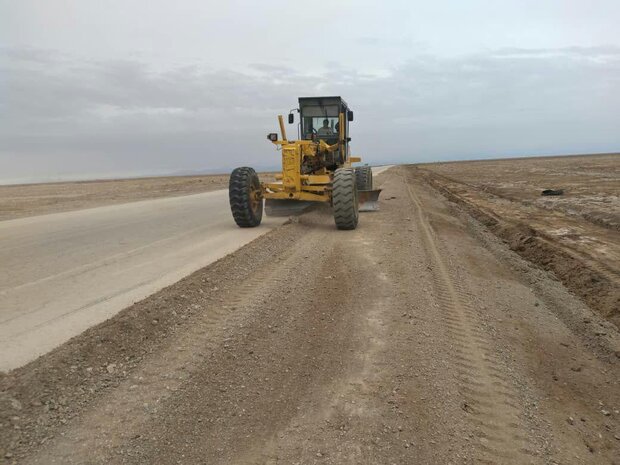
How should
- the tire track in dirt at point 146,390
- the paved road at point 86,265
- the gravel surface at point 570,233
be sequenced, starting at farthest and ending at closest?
1. the gravel surface at point 570,233
2. the paved road at point 86,265
3. the tire track in dirt at point 146,390

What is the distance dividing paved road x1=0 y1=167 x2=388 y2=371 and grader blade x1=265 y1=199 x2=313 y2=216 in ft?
1.00

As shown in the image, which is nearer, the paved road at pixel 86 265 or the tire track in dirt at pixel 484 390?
the tire track in dirt at pixel 484 390

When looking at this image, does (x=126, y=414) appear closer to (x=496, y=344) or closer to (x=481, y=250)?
(x=496, y=344)

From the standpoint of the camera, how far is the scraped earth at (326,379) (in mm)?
3086

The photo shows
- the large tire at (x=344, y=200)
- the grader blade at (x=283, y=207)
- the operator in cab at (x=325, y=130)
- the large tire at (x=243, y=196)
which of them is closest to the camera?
the large tire at (x=344, y=200)

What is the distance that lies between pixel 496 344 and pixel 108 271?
5.76 meters

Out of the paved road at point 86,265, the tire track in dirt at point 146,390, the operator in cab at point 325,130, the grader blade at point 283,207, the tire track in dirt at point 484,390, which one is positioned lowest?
the tire track in dirt at point 484,390

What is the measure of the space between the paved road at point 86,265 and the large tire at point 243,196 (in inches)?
11.6

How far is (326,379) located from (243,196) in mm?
7488

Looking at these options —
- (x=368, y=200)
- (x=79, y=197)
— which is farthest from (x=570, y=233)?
(x=79, y=197)

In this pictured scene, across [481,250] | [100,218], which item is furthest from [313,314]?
[100,218]

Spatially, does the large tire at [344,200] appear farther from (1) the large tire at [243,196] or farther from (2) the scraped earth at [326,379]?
(2) the scraped earth at [326,379]

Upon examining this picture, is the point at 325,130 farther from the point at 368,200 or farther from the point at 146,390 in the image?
the point at 146,390

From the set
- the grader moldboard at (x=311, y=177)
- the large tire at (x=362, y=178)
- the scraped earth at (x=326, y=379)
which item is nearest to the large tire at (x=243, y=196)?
the grader moldboard at (x=311, y=177)
